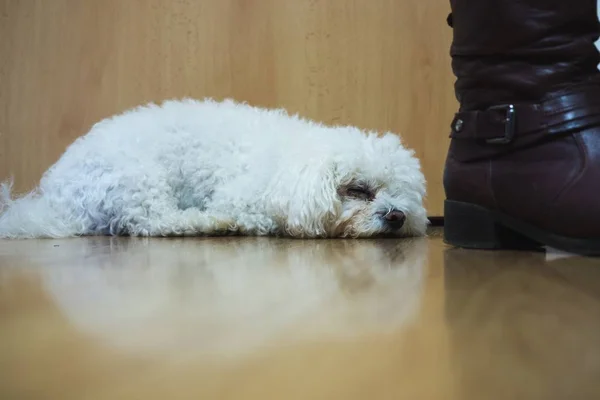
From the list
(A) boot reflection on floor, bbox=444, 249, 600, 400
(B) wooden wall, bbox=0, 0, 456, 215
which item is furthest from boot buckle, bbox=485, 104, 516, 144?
(B) wooden wall, bbox=0, 0, 456, 215

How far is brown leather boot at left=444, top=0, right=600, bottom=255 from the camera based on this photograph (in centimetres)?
92

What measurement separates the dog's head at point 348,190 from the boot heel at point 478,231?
0.55 meters

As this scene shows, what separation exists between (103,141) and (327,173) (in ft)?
2.09

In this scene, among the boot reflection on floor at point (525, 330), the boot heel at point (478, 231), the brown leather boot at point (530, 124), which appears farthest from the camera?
the boot heel at point (478, 231)

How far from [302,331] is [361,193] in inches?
48.4

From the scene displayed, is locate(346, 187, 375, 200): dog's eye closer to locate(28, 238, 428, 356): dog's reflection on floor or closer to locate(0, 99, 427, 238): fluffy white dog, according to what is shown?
locate(0, 99, 427, 238): fluffy white dog

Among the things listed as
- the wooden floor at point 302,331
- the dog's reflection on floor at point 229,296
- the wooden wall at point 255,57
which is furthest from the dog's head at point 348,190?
the wooden floor at point 302,331

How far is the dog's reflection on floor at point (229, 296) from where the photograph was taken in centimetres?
46

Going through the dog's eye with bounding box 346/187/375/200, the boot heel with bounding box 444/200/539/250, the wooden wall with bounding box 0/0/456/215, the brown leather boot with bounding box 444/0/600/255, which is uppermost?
the wooden wall with bounding box 0/0/456/215

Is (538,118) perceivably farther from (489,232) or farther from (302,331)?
(302,331)

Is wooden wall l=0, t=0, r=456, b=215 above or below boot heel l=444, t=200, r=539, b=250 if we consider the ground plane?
above

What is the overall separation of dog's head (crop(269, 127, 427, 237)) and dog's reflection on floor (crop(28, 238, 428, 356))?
448 mm

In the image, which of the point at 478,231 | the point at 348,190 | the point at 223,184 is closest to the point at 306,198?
the point at 348,190

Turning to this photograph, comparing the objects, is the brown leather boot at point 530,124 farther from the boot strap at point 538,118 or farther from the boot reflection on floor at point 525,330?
the boot reflection on floor at point 525,330
